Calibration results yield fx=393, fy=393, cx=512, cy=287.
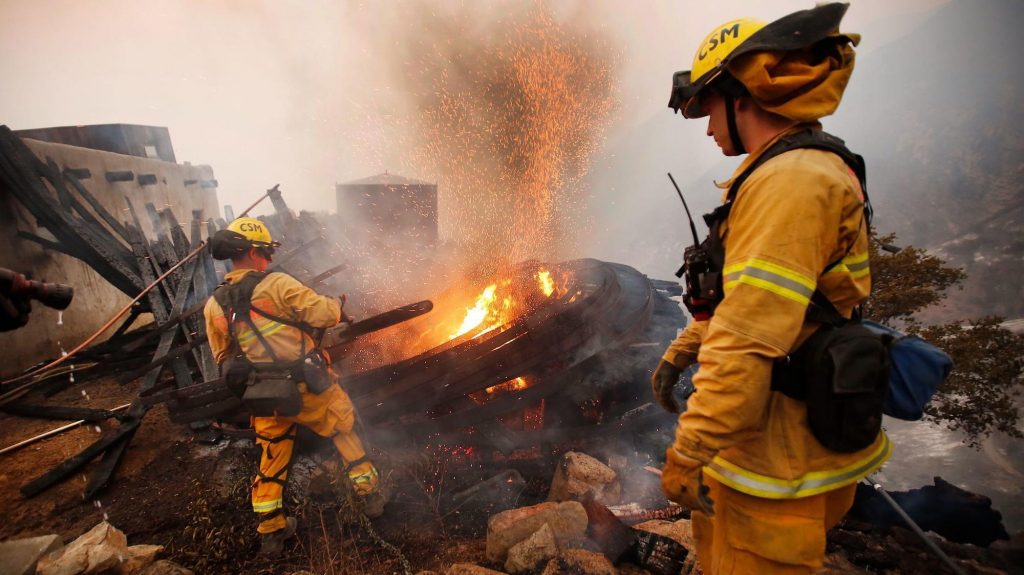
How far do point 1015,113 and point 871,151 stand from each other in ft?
26.7

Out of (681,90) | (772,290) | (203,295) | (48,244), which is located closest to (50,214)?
(48,244)

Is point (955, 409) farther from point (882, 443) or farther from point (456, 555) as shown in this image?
point (456, 555)

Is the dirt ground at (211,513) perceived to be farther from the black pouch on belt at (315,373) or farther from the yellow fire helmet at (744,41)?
the yellow fire helmet at (744,41)

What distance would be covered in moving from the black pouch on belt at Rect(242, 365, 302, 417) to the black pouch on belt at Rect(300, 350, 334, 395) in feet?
0.39

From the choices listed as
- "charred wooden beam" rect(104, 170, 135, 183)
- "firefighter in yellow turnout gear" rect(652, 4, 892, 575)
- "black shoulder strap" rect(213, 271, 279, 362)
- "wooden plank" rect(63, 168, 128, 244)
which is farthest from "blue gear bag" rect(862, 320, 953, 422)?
"charred wooden beam" rect(104, 170, 135, 183)

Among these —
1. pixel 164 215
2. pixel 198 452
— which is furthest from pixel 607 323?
pixel 164 215

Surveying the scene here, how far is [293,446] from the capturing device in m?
3.76

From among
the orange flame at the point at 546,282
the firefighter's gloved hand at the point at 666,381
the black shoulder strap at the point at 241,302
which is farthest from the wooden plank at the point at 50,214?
the firefighter's gloved hand at the point at 666,381

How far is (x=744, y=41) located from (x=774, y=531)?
71.1 inches

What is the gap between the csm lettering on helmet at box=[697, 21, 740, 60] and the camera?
1592mm

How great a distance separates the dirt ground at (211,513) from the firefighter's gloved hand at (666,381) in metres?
2.24

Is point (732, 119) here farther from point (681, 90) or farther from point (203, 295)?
point (203, 295)

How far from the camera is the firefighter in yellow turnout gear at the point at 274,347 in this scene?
11.4ft

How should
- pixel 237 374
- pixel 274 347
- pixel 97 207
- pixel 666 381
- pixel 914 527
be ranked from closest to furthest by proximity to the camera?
pixel 666 381
pixel 914 527
pixel 237 374
pixel 274 347
pixel 97 207
